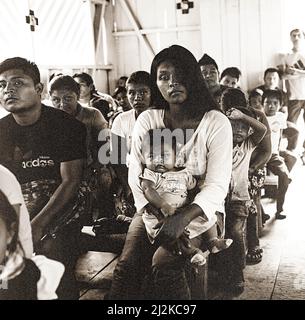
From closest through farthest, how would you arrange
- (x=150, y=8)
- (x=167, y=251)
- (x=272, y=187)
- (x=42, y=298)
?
(x=167, y=251)
(x=42, y=298)
(x=150, y=8)
(x=272, y=187)

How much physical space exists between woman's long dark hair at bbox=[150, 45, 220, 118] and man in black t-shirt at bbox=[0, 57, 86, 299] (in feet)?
1.15

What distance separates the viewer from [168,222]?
57.7 inches

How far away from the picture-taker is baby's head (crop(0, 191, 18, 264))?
151 centimetres

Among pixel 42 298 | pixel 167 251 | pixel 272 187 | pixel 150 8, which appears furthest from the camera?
pixel 272 187

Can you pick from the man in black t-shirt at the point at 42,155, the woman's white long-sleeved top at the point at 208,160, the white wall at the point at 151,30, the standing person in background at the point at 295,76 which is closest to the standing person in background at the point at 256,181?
the standing person in background at the point at 295,76

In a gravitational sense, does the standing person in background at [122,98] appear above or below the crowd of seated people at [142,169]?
above

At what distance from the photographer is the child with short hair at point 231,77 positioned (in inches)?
Answer: 64.4

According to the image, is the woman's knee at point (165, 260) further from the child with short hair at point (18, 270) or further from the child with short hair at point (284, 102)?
the child with short hair at point (284, 102)

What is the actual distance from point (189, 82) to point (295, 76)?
0.49 m

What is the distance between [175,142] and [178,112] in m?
0.10

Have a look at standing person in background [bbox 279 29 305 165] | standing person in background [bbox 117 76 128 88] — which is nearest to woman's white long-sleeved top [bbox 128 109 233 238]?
standing person in background [bbox 117 76 128 88]

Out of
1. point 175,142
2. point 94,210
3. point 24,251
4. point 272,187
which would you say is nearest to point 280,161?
point 272,187

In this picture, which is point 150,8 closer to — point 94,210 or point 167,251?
point 94,210

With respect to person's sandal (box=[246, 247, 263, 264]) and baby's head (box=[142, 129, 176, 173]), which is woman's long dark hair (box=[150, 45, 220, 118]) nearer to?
baby's head (box=[142, 129, 176, 173])
